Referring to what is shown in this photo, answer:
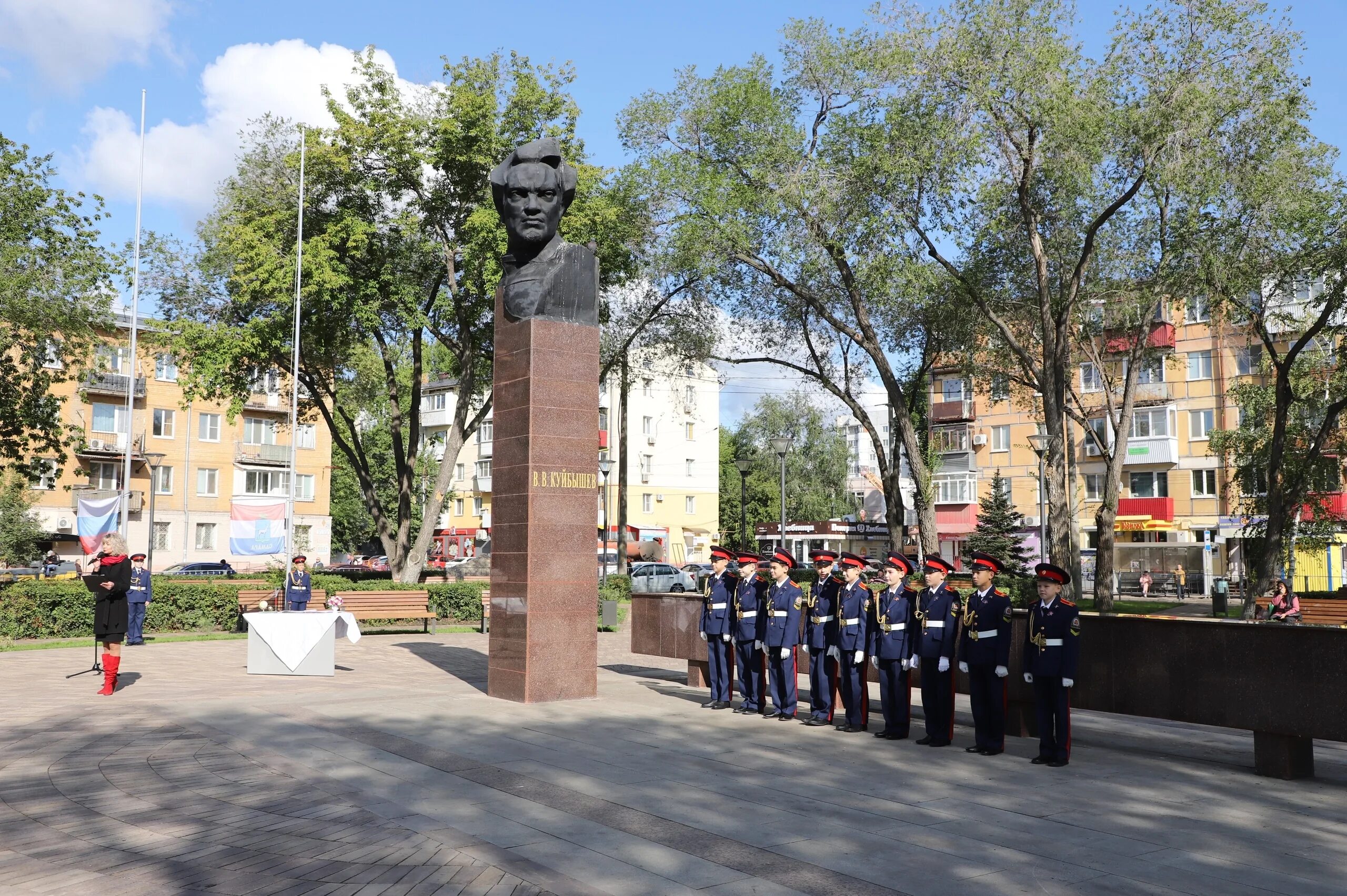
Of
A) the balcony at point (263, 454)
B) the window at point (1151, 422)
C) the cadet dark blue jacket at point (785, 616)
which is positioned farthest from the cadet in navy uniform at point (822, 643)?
the balcony at point (263, 454)

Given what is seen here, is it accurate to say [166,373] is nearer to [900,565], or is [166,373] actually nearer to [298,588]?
[298,588]

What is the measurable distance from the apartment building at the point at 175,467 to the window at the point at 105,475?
1.8 inches

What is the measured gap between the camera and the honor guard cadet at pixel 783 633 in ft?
40.8

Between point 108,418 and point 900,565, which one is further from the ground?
point 108,418

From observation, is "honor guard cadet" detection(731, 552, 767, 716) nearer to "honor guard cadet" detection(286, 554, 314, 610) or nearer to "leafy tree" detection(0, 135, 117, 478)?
"honor guard cadet" detection(286, 554, 314, 610)

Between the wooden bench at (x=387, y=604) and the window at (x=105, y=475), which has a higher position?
the window at (x=105, y=475)

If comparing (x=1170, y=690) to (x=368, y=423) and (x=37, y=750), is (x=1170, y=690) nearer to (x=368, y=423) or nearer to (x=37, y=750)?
(x=37, y=750)

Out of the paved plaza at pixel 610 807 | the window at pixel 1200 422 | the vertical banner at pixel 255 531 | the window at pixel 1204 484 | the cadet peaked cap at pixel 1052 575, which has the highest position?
the window at pixel 1200 422

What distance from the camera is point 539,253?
14398 millimetres

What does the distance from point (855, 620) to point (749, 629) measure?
1745 millimetres

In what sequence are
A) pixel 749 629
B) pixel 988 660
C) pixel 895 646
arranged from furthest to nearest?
pixel 749 629 < pixel 895 646 < pixel 988 660

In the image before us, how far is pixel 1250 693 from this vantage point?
916 cm

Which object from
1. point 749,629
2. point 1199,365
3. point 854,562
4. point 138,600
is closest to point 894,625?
point 854,562

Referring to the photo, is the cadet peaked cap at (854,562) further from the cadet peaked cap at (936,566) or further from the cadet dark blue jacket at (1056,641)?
the cadet dark blue jacket at (1056,641)
